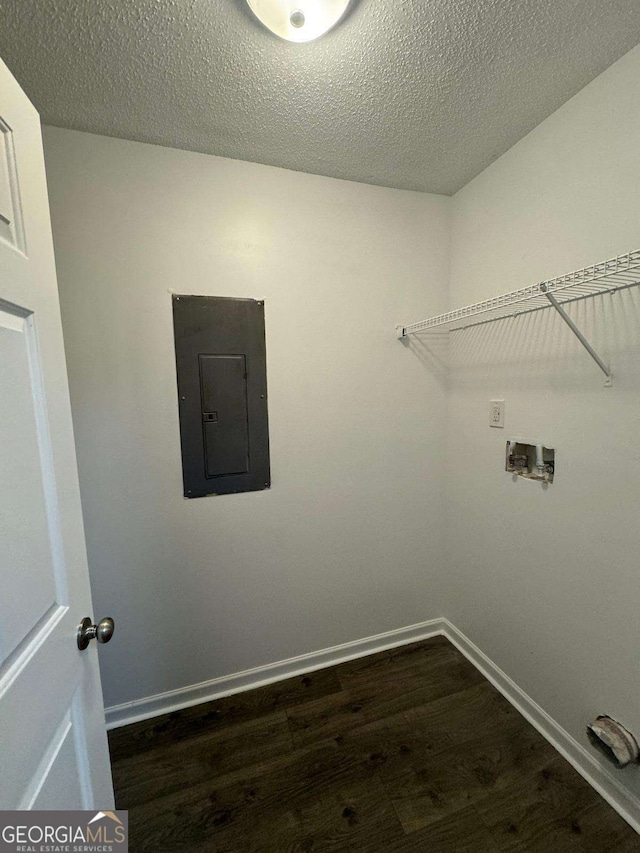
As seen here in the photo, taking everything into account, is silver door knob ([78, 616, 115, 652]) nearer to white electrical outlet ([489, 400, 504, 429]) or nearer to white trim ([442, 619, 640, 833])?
white electrical outlet ([489, 400, 504, 429])

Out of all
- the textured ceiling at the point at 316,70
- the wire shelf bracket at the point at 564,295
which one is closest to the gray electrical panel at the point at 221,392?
the textured ceiling at the point at 316,70

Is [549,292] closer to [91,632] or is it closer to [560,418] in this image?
[560,418]

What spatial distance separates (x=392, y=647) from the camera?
6.20 feet

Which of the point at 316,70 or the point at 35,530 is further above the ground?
the point at 316,70

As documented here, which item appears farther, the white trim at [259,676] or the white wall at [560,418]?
the white trim at [259,676]

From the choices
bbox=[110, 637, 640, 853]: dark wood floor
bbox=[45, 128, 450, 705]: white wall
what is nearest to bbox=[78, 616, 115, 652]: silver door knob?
bbox=[45, 128, 450, 705]: white wall

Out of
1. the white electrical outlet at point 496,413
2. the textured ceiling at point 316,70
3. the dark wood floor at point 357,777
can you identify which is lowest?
the dark wood floor at point 357,777

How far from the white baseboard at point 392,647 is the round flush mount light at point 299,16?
7.81 feet

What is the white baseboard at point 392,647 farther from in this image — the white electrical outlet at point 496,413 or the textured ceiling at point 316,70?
the textured ceiling at point 316,70

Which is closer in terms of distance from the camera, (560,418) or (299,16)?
(299,16)

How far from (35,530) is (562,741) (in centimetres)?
195

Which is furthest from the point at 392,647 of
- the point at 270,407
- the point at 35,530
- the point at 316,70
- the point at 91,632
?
the point at 316,70

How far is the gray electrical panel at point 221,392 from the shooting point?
1425 mm

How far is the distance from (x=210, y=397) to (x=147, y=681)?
4.26ft
